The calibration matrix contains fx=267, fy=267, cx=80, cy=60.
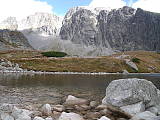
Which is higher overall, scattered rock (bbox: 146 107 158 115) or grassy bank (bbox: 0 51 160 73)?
scattered rock (bbox: 146 107 158 115)

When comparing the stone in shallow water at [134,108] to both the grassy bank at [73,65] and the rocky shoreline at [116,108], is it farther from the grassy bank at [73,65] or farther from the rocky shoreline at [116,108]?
the grassy bank at [73,65]

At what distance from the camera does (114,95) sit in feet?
102

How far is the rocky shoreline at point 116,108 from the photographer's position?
26047mm

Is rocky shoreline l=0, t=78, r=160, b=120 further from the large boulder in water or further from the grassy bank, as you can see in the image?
the grassy bank

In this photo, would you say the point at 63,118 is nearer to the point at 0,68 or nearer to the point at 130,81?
the point at 130,81

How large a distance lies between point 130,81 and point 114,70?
11335 centimetres

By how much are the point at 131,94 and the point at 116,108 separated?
2268 millimetres

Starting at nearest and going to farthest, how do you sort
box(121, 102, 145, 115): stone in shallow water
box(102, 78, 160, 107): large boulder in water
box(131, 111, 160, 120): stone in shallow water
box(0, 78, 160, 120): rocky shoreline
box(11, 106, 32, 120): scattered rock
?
box(11, 106, 32, 120): scattered rock → box(131, 111, 160, 120): stone in shallow water → box(0, 78, 160, 120): rocky shoreline → box(121, 102, 145, 115): stone in shallow water → box(102, 78, 160, 107): large boulder in water

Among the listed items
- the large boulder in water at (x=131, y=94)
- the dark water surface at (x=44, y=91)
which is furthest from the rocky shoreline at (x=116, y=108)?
the dark water surface at (x=44, y=91)

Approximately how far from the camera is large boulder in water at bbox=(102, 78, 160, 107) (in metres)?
29.3

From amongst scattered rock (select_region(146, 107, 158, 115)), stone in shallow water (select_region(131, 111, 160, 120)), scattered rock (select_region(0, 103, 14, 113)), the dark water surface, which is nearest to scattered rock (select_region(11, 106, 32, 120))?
scattered rock (select_region(0, 103, 14, 113))

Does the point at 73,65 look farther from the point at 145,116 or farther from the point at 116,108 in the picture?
the point at 145,116

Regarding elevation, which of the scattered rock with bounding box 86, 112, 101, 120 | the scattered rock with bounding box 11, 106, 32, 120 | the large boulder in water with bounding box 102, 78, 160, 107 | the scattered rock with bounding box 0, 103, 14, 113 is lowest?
the scattered rock with bounding box 86, 112, 101, 120

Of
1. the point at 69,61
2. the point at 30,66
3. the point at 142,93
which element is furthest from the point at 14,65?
the point at 142,93
